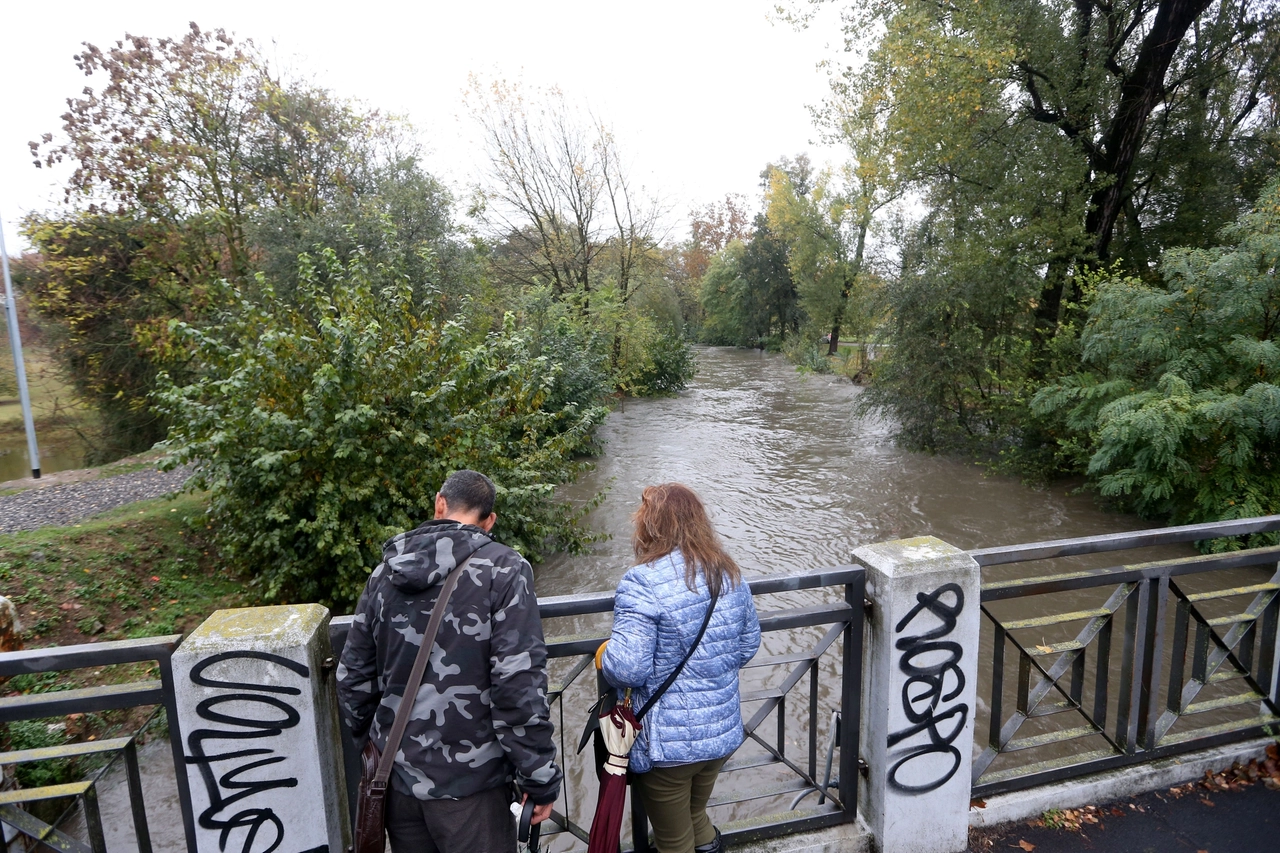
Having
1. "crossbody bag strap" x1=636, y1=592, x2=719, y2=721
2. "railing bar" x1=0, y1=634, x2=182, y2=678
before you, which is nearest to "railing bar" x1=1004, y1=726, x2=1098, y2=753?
"crossbody bag strap" x1=636, y1=592, x2=719, y2=721

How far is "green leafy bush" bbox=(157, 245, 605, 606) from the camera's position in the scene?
6363 mm

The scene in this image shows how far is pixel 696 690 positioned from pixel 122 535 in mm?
7936

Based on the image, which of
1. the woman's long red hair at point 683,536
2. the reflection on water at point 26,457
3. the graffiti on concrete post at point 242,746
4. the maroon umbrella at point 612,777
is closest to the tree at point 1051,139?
the woman's long red hair at point 683,536

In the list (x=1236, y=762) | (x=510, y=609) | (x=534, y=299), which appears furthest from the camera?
(x=534, y=299)

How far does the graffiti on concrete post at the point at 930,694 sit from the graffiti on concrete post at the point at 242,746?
2.24m

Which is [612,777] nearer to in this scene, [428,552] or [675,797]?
[675,797]

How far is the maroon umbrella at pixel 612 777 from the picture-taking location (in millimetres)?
2334

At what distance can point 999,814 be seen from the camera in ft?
10.4

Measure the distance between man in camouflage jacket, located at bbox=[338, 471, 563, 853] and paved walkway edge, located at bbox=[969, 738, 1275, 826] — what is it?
88.2 inches

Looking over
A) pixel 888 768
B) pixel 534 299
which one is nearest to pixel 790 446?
pixel 534 299

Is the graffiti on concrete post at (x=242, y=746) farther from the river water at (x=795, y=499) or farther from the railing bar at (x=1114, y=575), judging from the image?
the river water at (x=795, y=499)

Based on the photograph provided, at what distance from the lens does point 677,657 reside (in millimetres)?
2383

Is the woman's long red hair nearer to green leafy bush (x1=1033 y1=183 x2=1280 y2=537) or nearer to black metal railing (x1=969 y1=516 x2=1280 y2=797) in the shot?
black metal railing (x1=969 y1=516 x2=1280 y2=797)

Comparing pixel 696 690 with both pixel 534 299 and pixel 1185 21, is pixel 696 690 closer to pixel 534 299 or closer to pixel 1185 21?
pixel 1185 21
